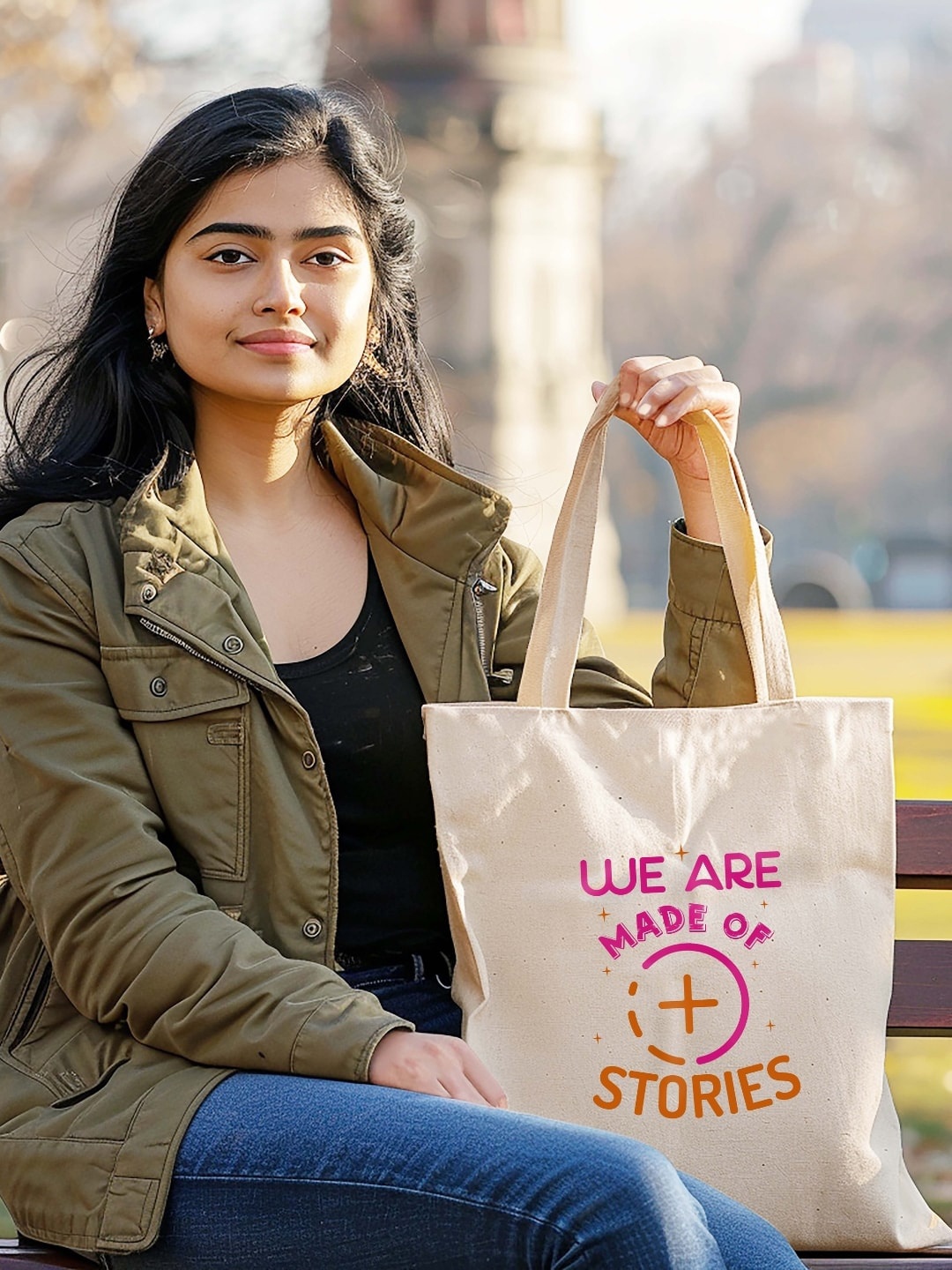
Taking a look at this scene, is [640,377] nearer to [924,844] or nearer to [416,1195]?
[924,844]

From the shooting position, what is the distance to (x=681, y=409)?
2512mm

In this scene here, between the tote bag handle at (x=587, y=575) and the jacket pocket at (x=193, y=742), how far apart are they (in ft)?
1.21

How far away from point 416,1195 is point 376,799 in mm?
662

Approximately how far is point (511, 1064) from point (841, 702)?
2.01 feet

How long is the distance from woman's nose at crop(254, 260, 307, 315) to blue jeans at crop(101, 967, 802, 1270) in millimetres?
998

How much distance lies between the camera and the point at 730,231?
5650 centimetres

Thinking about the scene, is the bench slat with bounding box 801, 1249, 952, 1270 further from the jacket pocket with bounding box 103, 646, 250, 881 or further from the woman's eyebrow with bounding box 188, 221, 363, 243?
the woman's eyebrow with bounding box 188, 221, 363, 243

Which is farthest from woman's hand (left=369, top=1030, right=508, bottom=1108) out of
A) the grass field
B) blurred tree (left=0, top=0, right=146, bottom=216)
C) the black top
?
blurred tree (left=0, top=0, right=146, bottom=216)

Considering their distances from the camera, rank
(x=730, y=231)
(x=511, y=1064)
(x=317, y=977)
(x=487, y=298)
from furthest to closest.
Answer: (x=730, y=231) → (x=487, y=298) → (x=511, y=1064) → (x=317, y=977)

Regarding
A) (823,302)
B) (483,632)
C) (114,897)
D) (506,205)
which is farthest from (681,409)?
(823,302)

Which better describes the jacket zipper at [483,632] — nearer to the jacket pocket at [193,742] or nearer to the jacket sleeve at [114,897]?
the jacket pocket at [193,742]

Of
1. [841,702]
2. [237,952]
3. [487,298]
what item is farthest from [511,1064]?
[487,298]

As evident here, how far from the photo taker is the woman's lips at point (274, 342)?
2.54m

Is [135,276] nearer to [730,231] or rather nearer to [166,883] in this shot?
[166,883]
